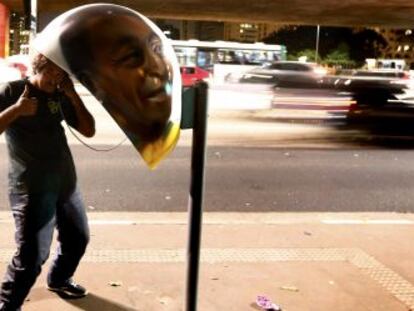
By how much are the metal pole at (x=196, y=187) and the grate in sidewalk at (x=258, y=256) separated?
1.97 metres

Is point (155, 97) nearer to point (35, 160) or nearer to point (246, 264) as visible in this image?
point (35, 160)

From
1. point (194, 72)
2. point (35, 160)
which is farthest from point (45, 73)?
point (194, 72)

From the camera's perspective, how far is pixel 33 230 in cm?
361

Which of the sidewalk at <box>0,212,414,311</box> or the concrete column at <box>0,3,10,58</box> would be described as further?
the concrete column at <box>0,3,10,58</box>

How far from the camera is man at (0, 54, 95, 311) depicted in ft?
11.7

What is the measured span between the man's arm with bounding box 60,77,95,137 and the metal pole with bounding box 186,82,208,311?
3.31 feet

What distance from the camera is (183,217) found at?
6684 mm

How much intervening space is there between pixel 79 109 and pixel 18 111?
0.43 metres

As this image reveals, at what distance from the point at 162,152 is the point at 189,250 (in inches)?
18.7

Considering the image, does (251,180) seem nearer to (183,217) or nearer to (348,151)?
(183,217)

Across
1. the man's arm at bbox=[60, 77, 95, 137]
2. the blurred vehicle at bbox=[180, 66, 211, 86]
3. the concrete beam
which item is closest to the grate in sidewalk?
the man's arm at bbox=[60, 77, 95, 137]

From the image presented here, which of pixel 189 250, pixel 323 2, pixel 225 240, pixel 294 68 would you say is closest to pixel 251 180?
pixel 225 240

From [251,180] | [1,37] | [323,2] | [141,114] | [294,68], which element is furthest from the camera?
[1,37]

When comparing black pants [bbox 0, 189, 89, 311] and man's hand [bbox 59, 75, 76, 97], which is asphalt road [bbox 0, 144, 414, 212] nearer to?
black pants [bbox 0, 189, 89, 311]
